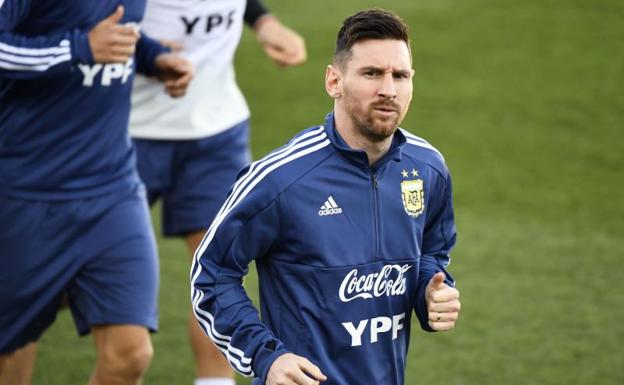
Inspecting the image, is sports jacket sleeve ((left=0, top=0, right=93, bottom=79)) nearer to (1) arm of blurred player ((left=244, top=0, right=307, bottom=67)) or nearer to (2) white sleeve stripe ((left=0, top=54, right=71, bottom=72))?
(2) white sleeve stripe ((left=0, top=54, right=71, bottom=72))

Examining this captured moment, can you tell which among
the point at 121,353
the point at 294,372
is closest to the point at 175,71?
the point at 121,353

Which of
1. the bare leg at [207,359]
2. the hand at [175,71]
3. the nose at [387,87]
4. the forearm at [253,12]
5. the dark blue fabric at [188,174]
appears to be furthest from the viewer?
the forearm at [253,12]

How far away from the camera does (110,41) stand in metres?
4.44

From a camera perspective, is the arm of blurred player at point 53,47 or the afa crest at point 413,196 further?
the arm of blurred player at point 53,47

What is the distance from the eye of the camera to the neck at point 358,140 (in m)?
3.65

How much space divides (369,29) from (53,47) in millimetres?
1278

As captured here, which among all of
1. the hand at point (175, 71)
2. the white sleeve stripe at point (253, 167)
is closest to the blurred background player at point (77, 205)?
the hand at point (175, 71)

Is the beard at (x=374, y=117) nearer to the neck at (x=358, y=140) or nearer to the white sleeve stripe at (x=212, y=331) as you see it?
the neck at (x=358, y=140)

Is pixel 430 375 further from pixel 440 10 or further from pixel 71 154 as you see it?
pixel 440 10

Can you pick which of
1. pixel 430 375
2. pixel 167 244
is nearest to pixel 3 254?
pixel 430 375

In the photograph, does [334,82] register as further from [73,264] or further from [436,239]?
[73,264]

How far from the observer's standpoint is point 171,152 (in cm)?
573

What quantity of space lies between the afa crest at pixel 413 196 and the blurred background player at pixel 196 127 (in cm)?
202

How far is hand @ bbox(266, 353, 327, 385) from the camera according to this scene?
11.1ft
